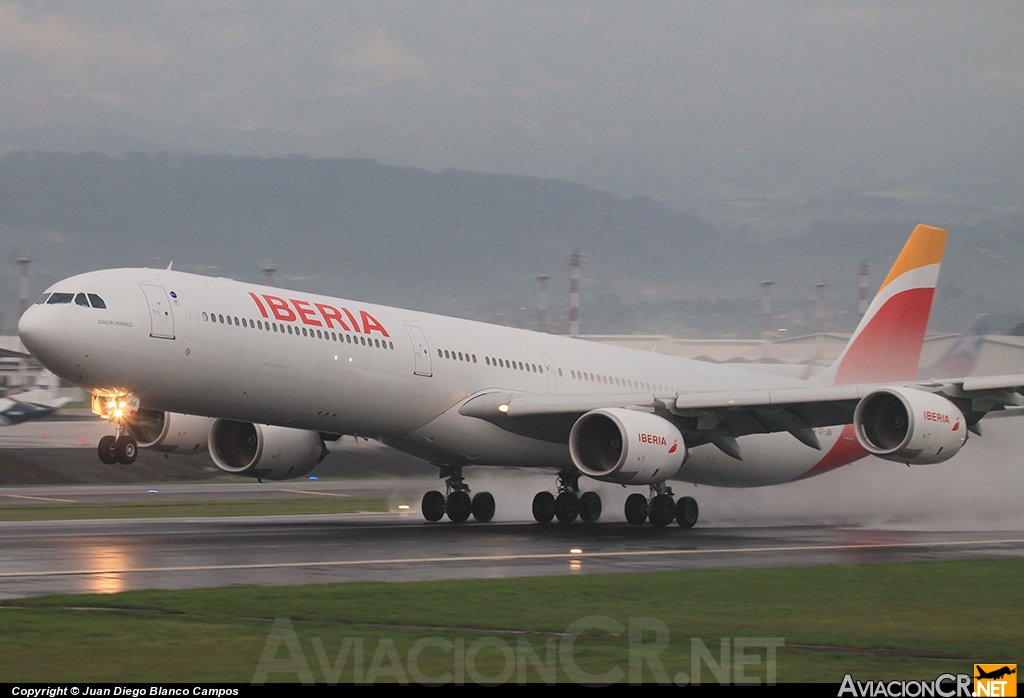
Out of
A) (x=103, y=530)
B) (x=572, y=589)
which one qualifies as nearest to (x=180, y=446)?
(x=103, y=530)

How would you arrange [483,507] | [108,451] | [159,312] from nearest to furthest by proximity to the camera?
1. [108,451]
2. [159,312]
3. [483,507]

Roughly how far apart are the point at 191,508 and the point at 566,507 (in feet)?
44.1

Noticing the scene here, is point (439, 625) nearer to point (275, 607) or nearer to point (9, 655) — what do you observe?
point (275, 607)

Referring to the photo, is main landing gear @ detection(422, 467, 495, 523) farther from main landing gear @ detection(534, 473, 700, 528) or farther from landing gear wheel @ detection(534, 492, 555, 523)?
main landing gear @ detection(534, 473, 700, 528)

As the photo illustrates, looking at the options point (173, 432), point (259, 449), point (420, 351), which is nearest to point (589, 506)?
point (420, 351)

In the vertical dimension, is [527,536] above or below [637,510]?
below

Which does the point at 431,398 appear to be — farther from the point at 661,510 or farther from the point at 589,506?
the point at 661,510

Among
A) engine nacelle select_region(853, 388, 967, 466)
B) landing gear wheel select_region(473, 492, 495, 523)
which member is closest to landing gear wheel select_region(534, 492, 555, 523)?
landing gear wheel select_region(473, 492, 495, 523)

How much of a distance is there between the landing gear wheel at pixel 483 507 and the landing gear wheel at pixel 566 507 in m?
1.87

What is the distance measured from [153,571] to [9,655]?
7.50 m

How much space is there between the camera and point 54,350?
24219 mm

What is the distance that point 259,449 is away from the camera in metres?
31.1

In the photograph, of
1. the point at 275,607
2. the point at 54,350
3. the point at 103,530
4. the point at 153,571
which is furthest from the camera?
the point at 103,530

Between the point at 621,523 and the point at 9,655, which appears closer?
the point at 9,655
